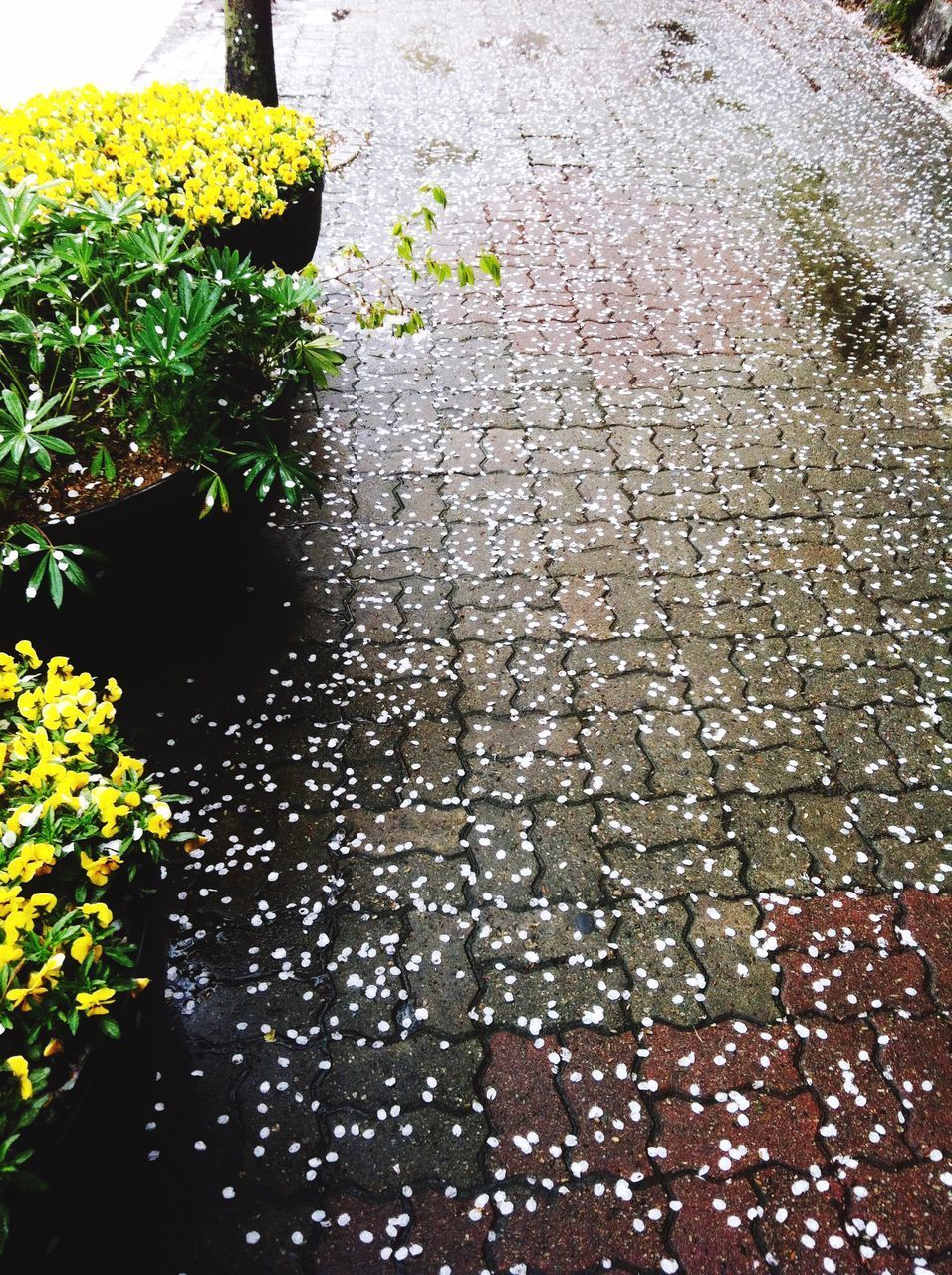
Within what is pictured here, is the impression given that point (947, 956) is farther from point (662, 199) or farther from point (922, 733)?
point (662, 199)

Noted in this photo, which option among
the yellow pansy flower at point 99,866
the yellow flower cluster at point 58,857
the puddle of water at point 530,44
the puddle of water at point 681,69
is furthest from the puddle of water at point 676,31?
the yellow pansy flower at point 99,866

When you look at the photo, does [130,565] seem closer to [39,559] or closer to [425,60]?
[39,559]

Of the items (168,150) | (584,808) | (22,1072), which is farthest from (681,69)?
(22,1072)

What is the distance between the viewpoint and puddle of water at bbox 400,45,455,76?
34.2 ft

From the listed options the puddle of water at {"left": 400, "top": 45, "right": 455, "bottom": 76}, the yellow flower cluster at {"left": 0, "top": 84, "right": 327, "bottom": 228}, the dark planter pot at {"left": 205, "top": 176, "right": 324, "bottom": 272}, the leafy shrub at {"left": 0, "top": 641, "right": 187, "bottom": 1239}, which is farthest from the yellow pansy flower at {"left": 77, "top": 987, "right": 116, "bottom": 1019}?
the puddle of water at {"left": 400, "top": 45, "right": 455, "bottom": 76}

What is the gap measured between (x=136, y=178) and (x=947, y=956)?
4.48 m

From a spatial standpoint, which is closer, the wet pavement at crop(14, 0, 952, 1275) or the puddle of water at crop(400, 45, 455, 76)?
the wet pavement at crop(14, 0, 952, 1275)

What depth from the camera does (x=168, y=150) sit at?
4.30 meters

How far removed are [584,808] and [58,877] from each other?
180 centimetres

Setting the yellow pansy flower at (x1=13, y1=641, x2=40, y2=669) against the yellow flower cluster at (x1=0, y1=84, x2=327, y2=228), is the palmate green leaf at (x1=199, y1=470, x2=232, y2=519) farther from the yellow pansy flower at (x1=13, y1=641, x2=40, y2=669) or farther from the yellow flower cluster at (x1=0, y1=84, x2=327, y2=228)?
the yellow flower cluster at (x1=0, y1=84, x2=327, y2=228)

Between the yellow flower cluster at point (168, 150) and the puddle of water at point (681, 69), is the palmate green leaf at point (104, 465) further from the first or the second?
the puddle of water at point (681, 69)

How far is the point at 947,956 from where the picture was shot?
2.88m

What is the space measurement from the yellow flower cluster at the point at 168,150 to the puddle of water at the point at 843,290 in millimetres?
3601

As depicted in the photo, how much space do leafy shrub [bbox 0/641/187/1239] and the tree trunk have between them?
567cm
